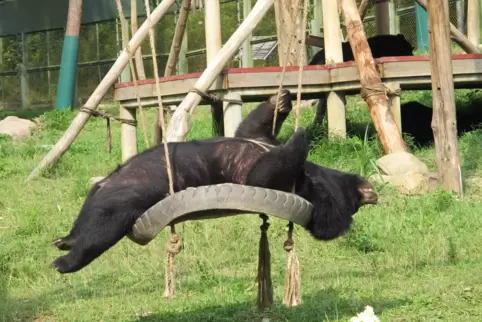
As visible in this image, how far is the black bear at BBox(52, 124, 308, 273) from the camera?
17.2 feet

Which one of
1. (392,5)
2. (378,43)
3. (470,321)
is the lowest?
(470,321)

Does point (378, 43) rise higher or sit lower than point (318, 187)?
higher

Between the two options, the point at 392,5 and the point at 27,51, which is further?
the point at 27,51

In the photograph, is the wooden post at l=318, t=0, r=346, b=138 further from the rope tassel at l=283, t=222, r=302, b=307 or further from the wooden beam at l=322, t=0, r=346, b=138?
the rope tassel at l=283, t=222, r=302, b=307

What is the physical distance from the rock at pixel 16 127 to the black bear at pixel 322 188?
12327mm

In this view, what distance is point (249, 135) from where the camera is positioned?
21.5 feet

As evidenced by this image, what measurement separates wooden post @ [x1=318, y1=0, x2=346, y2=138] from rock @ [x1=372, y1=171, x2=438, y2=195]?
5.19 ft

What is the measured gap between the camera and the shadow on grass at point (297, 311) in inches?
247

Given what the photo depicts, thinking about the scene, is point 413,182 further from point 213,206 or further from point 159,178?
point 213,206

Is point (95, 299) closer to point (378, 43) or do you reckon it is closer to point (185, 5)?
point (185, 5)

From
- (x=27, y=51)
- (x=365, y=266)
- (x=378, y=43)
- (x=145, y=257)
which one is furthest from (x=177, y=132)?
(x=27, y=51)

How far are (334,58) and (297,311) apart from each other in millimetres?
5998

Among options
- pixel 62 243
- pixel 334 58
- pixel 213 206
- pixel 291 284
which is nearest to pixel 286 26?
pixel 334 58

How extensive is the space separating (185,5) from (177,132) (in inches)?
136
